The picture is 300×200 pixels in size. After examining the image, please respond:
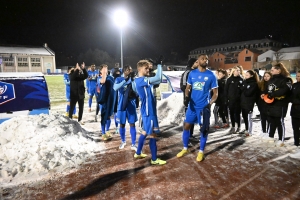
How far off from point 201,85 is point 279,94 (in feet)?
6.94

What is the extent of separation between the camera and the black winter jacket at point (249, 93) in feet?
18.7

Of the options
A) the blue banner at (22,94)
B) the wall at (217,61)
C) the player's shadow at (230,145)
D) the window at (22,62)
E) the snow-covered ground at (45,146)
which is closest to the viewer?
the snow-covered ground at (45,146)

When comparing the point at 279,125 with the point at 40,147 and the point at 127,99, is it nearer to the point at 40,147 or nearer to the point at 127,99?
the point at 127,99

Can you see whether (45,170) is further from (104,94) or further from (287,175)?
(287,175)

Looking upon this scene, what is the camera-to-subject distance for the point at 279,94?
190 inches

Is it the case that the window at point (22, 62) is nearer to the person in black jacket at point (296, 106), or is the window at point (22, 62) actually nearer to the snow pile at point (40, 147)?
the snow pile at point (40, 147)

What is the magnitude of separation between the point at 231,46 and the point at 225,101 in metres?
66.1

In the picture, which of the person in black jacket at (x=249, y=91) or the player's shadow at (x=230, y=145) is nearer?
the player's shadow at (x=230, y=145)

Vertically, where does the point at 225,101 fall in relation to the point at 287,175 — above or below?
above

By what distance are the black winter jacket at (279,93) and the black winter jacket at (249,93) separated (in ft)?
2.03

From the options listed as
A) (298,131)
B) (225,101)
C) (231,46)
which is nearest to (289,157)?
(298,131)

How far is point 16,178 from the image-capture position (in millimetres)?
3633

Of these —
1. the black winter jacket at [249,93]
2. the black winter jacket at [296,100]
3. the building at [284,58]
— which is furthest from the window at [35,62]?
the black winter jacket at [296,100]

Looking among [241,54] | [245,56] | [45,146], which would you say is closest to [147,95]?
[45,146]
